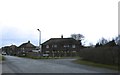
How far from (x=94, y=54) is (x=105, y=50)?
6142 millimetres

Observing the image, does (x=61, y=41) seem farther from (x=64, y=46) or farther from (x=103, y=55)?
(x=103, y=55)

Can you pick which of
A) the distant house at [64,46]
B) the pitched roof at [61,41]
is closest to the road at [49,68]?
the distant house at [64,46]

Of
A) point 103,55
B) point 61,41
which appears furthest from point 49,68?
point 61,41

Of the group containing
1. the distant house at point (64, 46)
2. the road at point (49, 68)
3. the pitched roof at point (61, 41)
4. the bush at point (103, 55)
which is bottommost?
the road at point (49, 68)

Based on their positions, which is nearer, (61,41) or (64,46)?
(64,46)

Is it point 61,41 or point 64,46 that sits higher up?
point 61,41

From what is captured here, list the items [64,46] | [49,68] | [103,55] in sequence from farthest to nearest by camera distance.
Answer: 1. [64,46]
2. [103,55]
3. [49,68]

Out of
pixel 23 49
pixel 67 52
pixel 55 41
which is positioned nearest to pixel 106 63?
pixel 67 52

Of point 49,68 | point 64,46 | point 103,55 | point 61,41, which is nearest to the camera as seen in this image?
point 49,68

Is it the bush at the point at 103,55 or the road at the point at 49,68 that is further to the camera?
the bush at the point at 103,55

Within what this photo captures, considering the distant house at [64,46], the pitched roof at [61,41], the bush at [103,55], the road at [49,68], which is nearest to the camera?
the road at [49,68]

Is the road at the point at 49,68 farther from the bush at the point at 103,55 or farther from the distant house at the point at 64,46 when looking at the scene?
the distant house at the point at 64,46

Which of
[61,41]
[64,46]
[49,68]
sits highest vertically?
[61,41]

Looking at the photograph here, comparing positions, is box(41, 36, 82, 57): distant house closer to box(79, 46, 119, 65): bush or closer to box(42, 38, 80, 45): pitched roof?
box(42, 38, 80, 45): pitched roof
